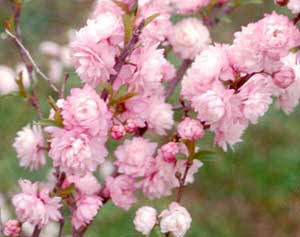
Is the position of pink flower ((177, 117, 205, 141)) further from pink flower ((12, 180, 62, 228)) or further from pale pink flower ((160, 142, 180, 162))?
pink flower ((12, 180, 62, 228))

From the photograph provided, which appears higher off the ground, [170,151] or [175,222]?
[170,151]

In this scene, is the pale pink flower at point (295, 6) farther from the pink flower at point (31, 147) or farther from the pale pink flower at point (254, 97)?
the pink flower at point (31, 147)

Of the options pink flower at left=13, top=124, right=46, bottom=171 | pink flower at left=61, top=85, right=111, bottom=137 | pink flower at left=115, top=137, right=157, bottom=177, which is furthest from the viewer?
pink flower at left=13, top=124, right=46, bottom=171

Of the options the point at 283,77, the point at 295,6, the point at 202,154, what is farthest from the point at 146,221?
the point at 295,6

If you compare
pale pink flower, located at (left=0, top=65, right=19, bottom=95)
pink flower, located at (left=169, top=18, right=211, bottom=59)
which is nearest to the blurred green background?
pale pink flower, located at (left=0, top=65, right=19, bottom=95)

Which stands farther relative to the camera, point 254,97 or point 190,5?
point 190,5

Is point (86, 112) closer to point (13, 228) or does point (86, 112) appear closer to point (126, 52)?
point (126, 52)
